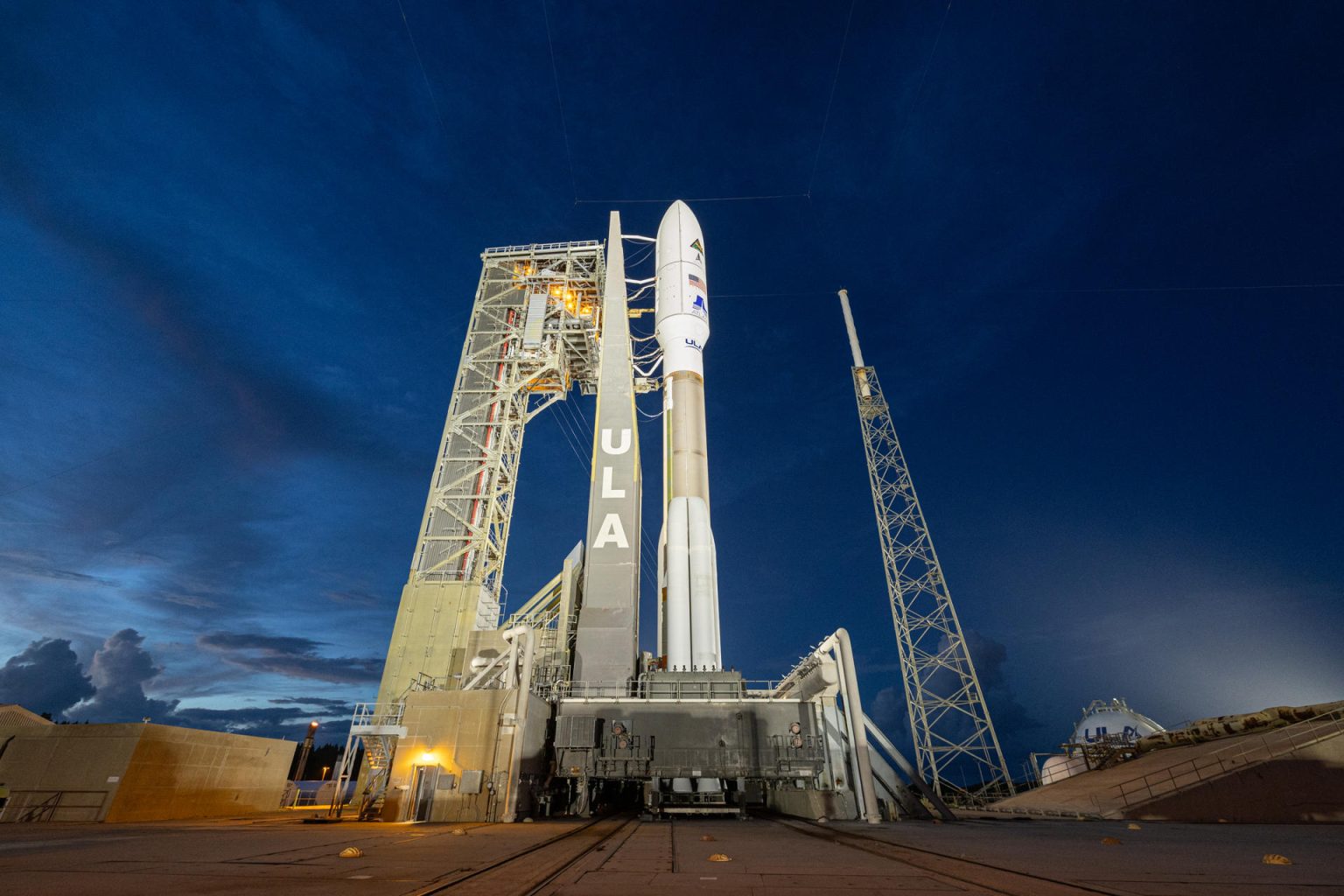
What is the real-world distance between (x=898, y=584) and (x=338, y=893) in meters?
41.5

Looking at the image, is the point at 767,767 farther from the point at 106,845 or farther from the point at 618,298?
the point at 618,298

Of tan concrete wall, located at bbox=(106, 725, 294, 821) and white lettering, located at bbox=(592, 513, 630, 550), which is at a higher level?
white lettering, located at bbox=(592, 513, 630, 550)

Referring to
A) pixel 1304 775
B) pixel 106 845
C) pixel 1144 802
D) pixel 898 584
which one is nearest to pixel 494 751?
pixel 106 845

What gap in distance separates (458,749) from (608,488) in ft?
38.3

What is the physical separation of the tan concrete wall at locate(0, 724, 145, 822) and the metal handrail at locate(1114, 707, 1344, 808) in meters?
30.4

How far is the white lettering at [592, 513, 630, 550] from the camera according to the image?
82.6 feet

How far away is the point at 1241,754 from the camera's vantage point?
57.5 ft

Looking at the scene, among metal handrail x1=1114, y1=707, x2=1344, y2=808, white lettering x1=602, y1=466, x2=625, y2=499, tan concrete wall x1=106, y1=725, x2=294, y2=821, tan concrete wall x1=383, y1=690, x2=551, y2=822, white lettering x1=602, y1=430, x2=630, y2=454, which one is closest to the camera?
metal handrail x1=1114, y1=707, x2=1344, y2=808

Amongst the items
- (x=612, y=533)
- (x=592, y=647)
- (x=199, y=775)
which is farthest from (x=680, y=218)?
(x=199, y=775)

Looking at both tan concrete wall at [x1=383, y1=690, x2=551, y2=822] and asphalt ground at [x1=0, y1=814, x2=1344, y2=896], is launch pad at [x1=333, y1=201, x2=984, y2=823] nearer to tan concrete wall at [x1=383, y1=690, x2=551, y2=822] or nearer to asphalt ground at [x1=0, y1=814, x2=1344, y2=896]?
tan concrete wall at [x1=383, y1=690, x2=551, y2=822]

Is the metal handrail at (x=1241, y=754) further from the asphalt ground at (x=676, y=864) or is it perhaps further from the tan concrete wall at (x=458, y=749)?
the tan concrete wall at (x=458, y=749)

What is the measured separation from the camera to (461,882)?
5.30 metres

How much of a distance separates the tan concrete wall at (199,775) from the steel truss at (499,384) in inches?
359

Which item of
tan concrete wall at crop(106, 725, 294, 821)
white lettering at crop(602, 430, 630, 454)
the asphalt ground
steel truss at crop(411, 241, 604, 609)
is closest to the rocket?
white lettering at crop(602, 430, 630, 454)
